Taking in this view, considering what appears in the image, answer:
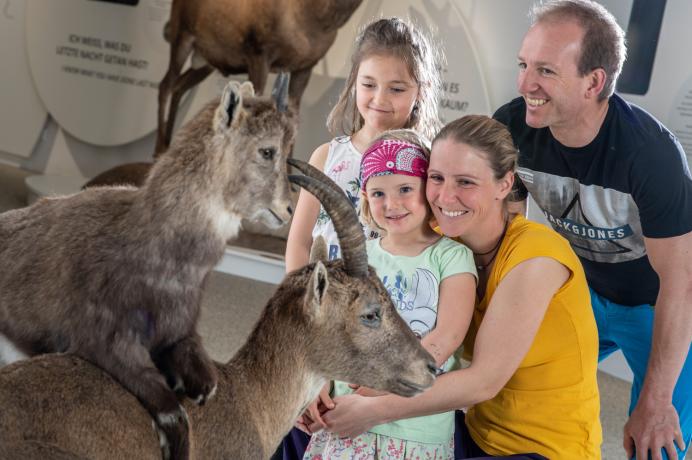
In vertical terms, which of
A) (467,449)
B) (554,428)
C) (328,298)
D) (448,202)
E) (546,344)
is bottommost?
(467,449)

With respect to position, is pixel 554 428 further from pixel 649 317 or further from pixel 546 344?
pixel 649 317

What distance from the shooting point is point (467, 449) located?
259cm

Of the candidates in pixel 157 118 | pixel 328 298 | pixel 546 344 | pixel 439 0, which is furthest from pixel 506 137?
pixel 157 118

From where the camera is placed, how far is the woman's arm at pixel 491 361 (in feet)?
7.30

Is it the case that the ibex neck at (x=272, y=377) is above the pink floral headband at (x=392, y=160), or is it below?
below

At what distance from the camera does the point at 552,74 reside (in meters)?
2.81

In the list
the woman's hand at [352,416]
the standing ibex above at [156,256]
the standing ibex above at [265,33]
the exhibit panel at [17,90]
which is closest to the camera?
the standing ibex above at [156,256]

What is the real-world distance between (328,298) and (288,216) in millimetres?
336

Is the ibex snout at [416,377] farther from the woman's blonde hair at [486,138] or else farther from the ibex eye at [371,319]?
the woman's blonde hair at [486,138]

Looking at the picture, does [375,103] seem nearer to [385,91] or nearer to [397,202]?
[385,91]

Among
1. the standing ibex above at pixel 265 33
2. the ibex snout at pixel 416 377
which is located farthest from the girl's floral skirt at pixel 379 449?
the standing ibex above at pixel 265 33

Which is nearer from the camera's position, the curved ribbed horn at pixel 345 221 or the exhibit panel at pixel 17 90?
the curved ribbed horn at pixel 345 221

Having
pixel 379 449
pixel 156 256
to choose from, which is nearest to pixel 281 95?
pixel 156 256

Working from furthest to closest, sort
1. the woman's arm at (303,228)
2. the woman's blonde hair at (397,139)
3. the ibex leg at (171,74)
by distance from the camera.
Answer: the ibex leg at (171,74) < the woman's arm at (303,228) < the woman's blonde hair at (397,139)
